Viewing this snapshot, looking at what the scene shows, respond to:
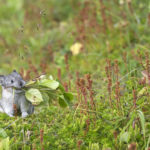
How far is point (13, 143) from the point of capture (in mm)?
2521

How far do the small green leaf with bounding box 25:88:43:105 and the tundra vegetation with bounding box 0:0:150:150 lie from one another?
1cm

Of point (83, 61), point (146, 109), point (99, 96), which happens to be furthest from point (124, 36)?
point (146, 109)

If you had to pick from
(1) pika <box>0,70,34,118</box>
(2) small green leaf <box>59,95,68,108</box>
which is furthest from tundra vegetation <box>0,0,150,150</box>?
(1) pika <box>0,70,34,118</box>

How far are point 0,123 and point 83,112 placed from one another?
0.90 metres

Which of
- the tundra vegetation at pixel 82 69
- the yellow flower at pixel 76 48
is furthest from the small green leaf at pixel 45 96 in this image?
the yellow flower at pixel 76 48

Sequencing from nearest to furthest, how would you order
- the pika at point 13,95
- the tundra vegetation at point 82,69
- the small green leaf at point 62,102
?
the tundra vegetation at point 82,69, the pika at point 13,95, the small green leaf at point 62,102

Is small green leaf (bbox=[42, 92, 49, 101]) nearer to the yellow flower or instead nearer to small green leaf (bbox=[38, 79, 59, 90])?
small green leaf (bbox=[38, 79, 59, 90])

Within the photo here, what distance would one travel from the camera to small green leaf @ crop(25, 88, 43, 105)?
2729 mm

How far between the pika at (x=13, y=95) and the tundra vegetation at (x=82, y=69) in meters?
0.10

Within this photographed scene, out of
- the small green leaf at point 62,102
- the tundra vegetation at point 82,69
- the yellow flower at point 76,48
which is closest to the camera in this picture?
the tundra vegetation at point 82,69

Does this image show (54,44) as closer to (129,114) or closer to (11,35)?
(11,35)

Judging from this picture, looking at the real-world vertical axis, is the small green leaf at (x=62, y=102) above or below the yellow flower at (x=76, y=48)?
below

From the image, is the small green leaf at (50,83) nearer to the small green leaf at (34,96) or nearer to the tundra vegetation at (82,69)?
the tundra vegetation at (82,69)

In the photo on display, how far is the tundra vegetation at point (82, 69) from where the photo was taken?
2531mm
